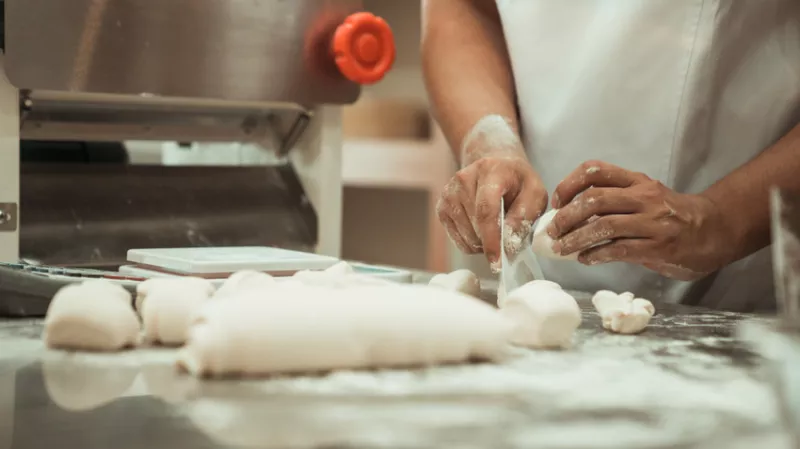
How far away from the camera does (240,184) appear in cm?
145

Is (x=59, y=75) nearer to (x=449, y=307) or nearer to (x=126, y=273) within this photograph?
(x=126, y=273)

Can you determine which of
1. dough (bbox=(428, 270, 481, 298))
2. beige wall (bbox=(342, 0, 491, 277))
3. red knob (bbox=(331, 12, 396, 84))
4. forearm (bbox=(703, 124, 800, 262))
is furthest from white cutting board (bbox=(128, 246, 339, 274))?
beige wall (bbox=(342, 0, 491, 277))

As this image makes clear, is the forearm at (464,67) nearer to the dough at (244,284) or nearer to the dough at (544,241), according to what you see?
the dough at (544,241)

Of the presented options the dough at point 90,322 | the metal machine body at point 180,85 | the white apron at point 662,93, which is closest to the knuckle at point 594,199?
the white apron at point 662,93

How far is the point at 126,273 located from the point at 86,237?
0.86ft

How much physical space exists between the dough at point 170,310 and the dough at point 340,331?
7 cm

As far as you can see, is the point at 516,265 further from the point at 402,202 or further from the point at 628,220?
the point at 402,202

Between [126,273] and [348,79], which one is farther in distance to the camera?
[348,79]

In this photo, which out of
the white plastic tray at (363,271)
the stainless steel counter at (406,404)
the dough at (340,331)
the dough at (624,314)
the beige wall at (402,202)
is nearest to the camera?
the stainless steel counter at (406,404)

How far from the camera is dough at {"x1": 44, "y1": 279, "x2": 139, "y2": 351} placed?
2.56ft

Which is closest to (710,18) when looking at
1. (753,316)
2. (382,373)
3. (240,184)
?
(753,316)

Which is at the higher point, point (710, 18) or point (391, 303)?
point (710, 18)

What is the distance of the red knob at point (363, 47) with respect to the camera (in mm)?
1372

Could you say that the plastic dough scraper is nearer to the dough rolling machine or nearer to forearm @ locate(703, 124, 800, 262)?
forearm @ locate(703, 124, 800, 262)
